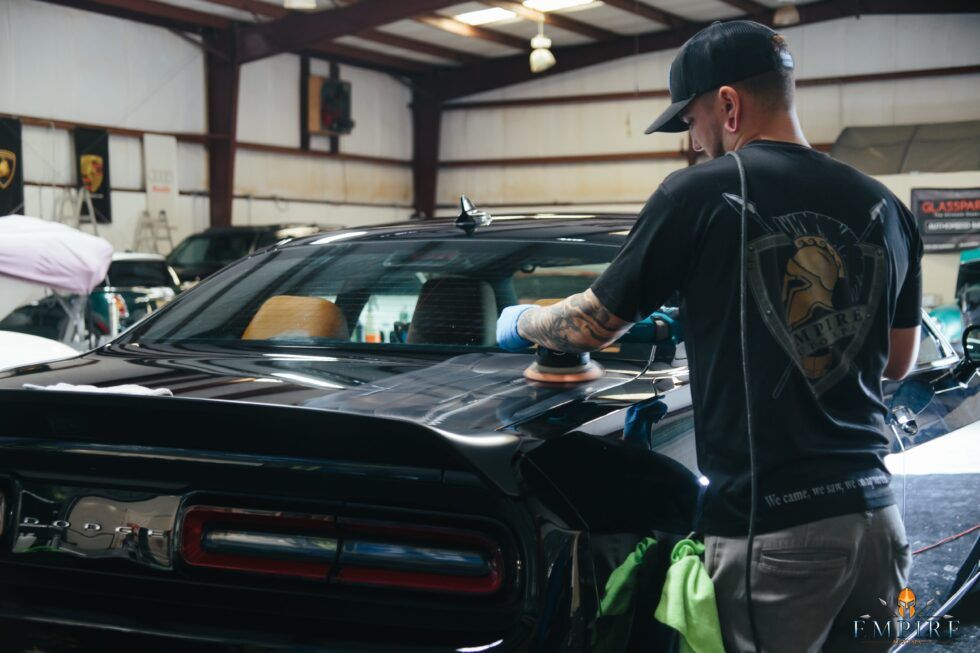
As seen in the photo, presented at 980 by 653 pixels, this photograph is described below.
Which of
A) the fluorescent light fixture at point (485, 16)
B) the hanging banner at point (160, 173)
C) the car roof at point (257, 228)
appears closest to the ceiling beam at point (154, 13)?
the hanging banner at point (160, 173)

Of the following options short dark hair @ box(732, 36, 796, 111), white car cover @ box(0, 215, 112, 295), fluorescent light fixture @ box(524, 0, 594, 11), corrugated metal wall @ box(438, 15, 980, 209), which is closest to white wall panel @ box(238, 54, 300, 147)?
corrugated metal wall @ box(438, 15, 980, 209)

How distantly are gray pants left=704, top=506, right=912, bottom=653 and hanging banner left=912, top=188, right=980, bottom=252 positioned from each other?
604 inches

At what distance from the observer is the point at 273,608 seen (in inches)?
68.3

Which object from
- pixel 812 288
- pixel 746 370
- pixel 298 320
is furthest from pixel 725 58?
pixel 298 320

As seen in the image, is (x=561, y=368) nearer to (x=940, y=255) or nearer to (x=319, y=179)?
(x=940, y=255)

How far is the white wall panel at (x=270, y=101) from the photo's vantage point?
1834 centimetres

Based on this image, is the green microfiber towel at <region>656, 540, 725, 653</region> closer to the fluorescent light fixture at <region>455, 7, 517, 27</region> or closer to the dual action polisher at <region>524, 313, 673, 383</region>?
the dual action polisher at <region>524, 313, 673, 383</region>

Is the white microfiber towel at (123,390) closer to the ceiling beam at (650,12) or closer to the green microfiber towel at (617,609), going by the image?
the green microfiber towel at (617,609)

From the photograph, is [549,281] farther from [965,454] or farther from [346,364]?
[965,454]

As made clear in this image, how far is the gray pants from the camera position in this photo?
1.64 m

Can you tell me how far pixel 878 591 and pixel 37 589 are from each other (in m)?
1.44

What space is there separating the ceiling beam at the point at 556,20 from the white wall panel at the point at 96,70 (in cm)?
512

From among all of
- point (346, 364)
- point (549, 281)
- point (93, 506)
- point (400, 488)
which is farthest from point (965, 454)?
point (93, 506)

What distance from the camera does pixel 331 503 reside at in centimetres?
169
